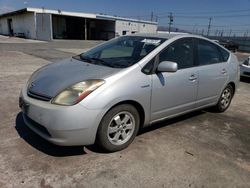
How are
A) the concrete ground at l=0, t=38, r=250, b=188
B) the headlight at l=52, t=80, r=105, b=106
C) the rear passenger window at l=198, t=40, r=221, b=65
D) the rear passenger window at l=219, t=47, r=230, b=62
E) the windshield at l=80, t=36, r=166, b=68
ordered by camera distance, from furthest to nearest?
1. the rear passenger window at l=219, t=47, r=230, b=62
2. the rear passenger window at l=198, t=40, r=221, b=65
3. the windshield at l=80, t=36, r=166, b=68
4. the headlight at l=52, t=80, r=105, b=106
5. the concrete ground at l=0, t=38, r=250, b=188

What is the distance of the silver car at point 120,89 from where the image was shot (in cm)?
278

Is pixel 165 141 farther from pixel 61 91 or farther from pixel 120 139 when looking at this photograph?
pixel 61 91

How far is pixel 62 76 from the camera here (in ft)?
10.3

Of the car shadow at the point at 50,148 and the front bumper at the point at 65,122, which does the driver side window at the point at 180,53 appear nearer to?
the front bumper at the point at 65,122

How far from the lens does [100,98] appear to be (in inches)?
111

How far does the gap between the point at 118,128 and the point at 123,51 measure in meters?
1.52

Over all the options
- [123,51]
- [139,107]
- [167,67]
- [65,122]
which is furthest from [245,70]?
[65,122]

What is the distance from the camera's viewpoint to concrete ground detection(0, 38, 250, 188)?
8.71 ft

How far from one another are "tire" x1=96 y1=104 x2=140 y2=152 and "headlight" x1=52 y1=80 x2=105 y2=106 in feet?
1.21

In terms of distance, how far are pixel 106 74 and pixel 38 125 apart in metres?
1.03

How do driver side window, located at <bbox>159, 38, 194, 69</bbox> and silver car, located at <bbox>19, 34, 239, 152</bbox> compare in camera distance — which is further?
A: driver side window, located at <bbox>159, 38, 194, 69</bbox>

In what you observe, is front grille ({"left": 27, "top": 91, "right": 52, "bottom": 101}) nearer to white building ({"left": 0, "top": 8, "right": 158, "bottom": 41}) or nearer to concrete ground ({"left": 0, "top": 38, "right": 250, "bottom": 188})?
concrete ground ({"left": 0, "top": 38, "right": 250, "bottom": 188})

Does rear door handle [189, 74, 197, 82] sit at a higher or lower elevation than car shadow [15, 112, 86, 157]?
higher

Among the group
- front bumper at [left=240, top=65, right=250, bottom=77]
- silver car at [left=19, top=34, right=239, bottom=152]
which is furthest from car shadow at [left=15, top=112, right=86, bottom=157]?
front bumper at [left=240, top=65, right=250, bottom=77]
